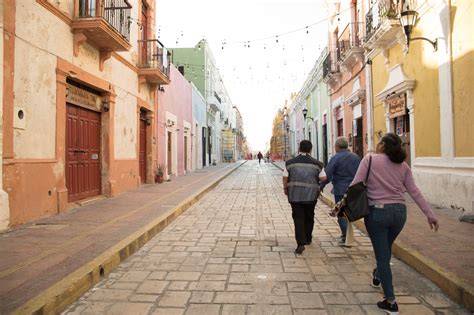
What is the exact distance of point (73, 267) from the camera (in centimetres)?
448

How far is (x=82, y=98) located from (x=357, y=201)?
317 inches

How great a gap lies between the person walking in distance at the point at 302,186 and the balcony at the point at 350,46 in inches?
395

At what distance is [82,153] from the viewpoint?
9.80m

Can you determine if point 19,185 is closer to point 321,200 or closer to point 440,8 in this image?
point 321,200

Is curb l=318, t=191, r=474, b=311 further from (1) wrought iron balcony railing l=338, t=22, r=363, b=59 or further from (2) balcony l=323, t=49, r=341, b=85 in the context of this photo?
(2) balcony l=323, t=49, r=341, b=85

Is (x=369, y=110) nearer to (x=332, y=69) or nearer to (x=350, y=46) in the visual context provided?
(x=350, y=46)

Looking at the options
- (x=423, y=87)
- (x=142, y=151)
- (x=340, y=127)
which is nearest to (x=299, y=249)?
(x=423, y=87)

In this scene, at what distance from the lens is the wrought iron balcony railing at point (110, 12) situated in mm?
9109

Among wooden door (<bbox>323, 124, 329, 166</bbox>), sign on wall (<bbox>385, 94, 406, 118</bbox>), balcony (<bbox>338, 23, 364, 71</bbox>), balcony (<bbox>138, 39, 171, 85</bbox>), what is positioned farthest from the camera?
wooden door (<bbox>323, 124, 329, 166</bbox>)

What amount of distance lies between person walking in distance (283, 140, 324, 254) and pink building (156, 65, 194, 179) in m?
11.5

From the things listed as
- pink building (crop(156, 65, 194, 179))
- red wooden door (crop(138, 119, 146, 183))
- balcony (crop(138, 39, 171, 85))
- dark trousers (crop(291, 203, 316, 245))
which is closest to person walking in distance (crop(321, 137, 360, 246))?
dark trousers (crop(291, 203, 316, 245))

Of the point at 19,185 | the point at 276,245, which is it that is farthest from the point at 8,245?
the point at 276,245

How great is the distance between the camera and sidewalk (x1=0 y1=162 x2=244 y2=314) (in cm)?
368

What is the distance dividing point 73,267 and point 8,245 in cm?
165
